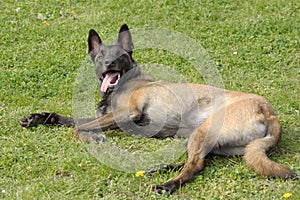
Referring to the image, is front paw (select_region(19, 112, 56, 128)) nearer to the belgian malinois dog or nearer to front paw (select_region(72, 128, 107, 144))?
the belgian malinois dog

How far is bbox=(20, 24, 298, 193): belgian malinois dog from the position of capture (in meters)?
5.36

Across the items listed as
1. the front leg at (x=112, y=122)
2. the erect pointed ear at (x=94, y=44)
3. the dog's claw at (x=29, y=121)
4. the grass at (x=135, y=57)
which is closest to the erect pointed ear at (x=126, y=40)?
the erect pointed ear at (x=94, y=44)

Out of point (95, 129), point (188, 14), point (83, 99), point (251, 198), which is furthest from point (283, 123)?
point (188, 14)

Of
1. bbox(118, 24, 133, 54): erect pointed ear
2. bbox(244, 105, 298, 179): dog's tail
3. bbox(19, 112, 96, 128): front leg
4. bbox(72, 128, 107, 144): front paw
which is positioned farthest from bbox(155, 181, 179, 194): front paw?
bbox(118, 24, 133, 54): erect pointed ear

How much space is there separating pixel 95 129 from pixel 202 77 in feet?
8.02

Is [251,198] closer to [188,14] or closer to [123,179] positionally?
[123,179]

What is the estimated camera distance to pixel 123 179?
Answer: 5.19 meters

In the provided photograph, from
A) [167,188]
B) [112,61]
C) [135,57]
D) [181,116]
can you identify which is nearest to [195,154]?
[167,188]

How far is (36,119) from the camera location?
6402mm

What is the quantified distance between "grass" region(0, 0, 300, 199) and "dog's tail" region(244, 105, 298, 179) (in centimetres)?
10

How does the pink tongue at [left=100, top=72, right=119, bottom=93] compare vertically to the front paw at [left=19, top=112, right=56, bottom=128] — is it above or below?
above

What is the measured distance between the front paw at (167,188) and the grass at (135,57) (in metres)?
0.05

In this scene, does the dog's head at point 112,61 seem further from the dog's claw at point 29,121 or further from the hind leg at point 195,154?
the hind leg at point 195,154

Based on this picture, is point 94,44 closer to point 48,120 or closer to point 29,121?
point 48,120
